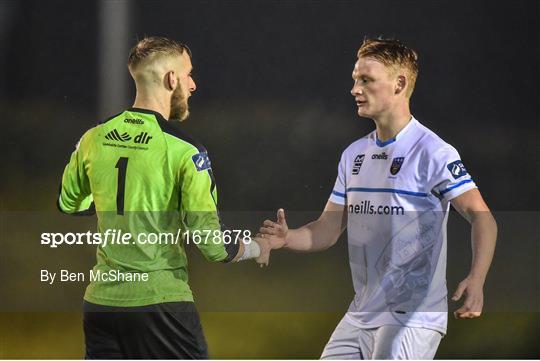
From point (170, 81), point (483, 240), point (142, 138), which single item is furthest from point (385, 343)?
point (170, 81)

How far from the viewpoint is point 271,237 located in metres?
4.79

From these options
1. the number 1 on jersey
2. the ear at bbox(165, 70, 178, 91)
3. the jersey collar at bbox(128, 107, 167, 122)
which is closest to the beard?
the ear at bbox(165, 70, 178, 91)

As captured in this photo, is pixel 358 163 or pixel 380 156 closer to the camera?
pixel 380 156

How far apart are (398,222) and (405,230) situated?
0.05 metres

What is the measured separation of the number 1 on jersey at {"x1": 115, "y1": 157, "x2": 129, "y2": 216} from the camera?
14.0ft

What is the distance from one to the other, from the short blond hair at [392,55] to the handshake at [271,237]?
2.87 ft

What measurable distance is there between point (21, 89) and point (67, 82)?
24cm

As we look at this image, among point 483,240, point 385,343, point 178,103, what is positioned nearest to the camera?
point 483,240

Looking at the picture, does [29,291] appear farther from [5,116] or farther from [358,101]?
[358,101]

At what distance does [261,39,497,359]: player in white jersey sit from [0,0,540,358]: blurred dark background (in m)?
0.45

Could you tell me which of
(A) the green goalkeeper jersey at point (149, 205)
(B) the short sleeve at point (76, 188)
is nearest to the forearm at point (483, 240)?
(A) the green goalkeeper jersey at point (149, 205)

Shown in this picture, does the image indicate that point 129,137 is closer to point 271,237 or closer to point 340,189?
point 271,237

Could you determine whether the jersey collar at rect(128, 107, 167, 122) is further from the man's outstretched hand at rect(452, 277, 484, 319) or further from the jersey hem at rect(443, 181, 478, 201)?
the man's outstretched hand at rect(452, 277, 484, 319)

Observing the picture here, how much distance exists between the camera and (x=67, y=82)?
5145 mm
